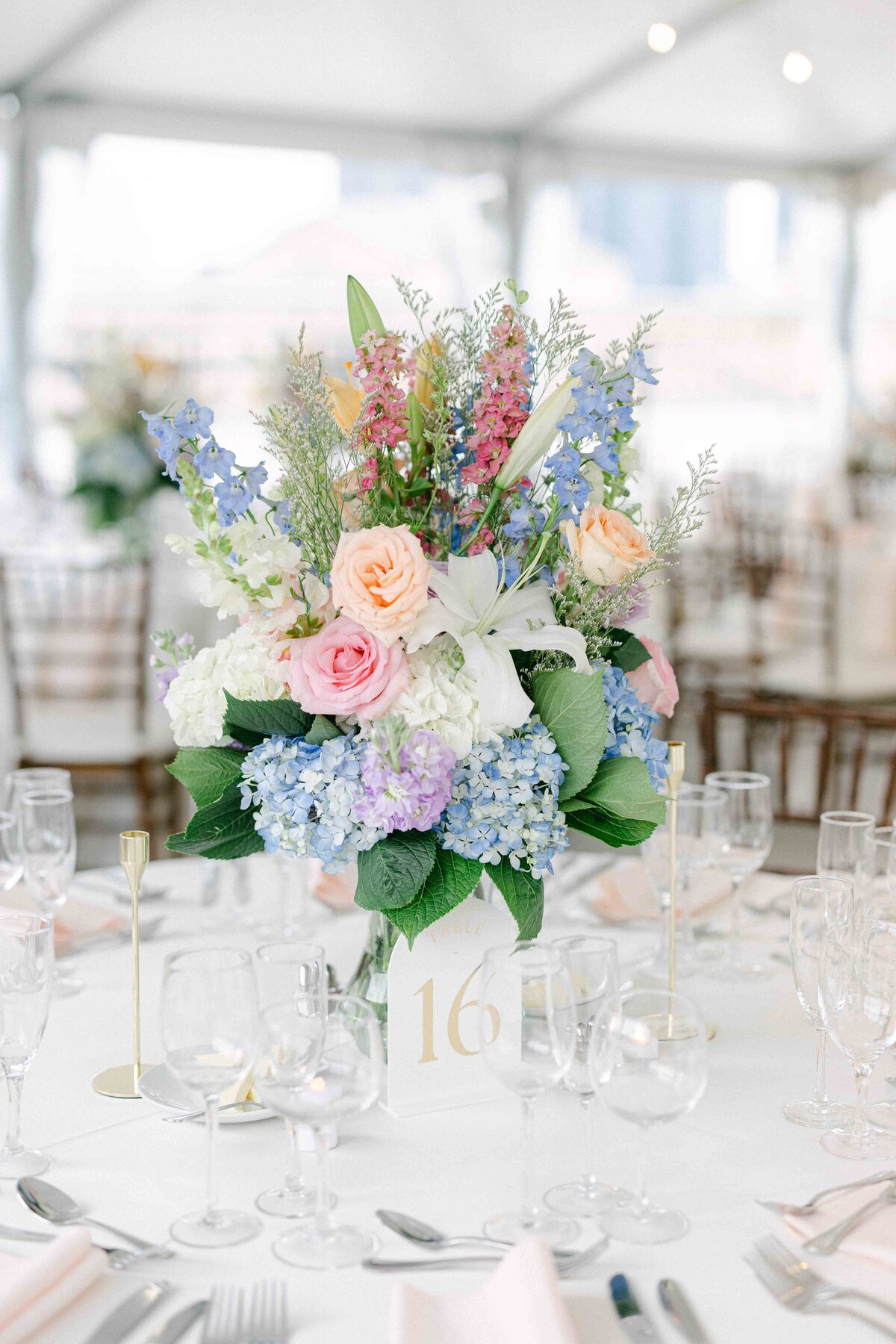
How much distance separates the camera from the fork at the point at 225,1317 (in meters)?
0.87

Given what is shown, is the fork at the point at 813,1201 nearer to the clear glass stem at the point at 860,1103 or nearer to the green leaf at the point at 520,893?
the clear glass stem at the point at 860,1103

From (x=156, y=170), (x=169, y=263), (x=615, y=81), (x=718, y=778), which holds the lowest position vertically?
(x=718, y=778)

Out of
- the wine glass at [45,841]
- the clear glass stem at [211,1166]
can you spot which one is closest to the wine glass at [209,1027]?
the clear glass stem at [211,1166]

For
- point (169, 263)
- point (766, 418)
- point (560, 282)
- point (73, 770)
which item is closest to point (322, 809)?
point (73, 770)

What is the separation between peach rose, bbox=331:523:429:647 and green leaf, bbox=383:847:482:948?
20cm

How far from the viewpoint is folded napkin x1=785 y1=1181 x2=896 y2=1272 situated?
938 mm

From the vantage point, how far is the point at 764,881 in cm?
184

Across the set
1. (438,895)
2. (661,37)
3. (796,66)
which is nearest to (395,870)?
(438,895)

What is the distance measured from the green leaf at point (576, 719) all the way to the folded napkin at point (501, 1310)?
0.38 m

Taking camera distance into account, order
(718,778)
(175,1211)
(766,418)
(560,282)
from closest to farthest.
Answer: (175,1211) < (718,778) < (560,282) < (766,418)

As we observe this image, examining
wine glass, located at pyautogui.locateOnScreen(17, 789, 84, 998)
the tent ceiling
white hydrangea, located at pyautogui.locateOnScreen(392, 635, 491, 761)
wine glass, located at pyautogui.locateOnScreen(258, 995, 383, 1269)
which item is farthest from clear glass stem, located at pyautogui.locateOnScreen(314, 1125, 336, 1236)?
the tent ceiling

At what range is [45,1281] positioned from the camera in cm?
88

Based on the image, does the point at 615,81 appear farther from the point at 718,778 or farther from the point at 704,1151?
the point at 704,1151

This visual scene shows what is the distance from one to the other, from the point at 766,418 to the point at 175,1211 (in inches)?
395
